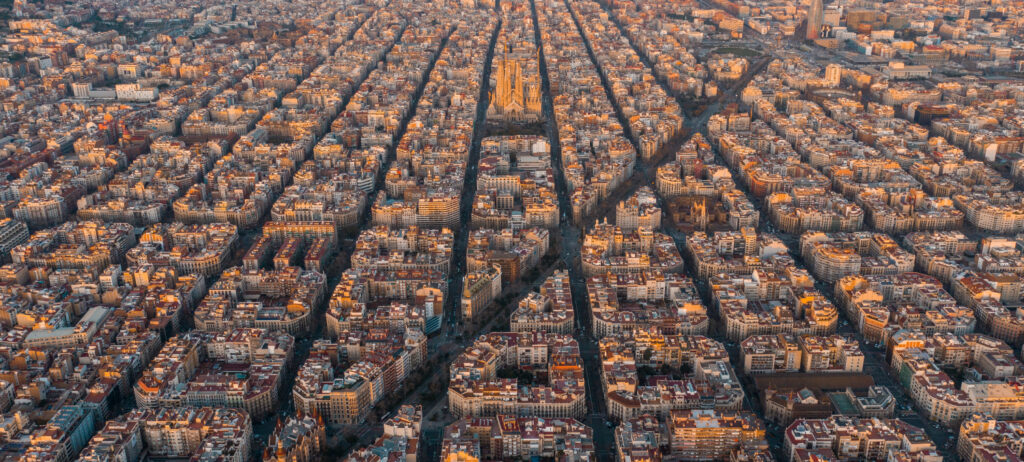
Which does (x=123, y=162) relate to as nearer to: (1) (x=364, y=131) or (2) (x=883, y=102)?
(1) (x=364, y=131)

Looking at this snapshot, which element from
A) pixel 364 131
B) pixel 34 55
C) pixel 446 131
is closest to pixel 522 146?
pixel 446 131

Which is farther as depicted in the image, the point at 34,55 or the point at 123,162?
the point at 34,55

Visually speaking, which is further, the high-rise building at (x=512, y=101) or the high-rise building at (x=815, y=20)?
the high-rise building at (x=815, y=20)

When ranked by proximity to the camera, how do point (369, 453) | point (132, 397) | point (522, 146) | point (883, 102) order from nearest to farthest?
point (369, 453) < point (132, 397) < point (522, 146) < point (883, 102)

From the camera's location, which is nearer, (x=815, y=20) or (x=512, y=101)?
(x=512, y=101)

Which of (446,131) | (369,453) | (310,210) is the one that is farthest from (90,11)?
A: (369,453)

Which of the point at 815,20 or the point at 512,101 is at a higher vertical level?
the point at 815,20

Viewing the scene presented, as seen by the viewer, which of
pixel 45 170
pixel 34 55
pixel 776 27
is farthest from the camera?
pixel 776 27

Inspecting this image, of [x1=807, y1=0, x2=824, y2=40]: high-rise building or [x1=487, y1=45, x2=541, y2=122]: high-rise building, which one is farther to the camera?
[x1=807, y1=0, x2=824, y2=40]: high-rise building
